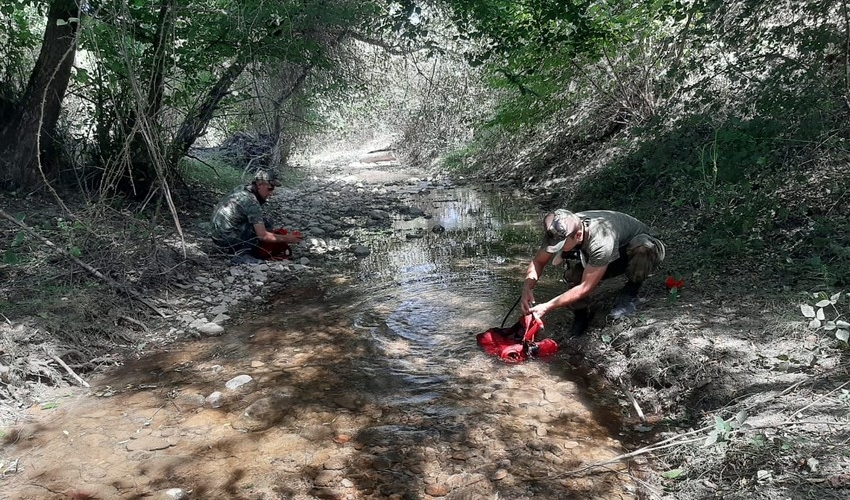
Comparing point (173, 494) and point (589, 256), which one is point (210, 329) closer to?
point (173, 494)

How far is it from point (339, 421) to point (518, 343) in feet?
4.67

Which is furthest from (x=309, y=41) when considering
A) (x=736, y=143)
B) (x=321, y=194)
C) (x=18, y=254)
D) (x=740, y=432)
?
(x=740, y=432)

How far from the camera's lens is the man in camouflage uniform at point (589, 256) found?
12.0 ft

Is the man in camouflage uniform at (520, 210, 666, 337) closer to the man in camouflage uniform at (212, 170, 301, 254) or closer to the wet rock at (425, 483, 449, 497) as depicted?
the wet rock at (425, 483, 449, 497)

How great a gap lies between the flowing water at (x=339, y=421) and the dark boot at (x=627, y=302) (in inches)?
18.6

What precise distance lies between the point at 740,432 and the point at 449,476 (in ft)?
4.43

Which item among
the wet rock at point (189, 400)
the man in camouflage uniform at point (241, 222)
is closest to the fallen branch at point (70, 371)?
the wet rock at point (189, 400)

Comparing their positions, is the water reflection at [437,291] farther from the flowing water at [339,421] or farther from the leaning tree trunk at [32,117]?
the leaning tree trunk at [32,117]

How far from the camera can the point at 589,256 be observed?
3.76 metres

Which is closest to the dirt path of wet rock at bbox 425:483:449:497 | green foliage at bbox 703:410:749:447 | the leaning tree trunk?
wet rock at bbox 425:483:449:497

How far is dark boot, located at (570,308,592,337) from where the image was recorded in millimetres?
4110

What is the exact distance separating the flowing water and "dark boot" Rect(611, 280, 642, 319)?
47 cm

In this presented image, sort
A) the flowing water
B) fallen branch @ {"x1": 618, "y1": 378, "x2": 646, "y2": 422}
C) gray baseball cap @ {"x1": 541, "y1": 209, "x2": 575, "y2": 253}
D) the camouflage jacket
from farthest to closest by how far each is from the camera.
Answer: the camouflage jacket
gray baseball cap @ {"x1": 541, "y1": 209, "x2": 575, "y2": 253}
fallen branch @ {"x1": 618, "y1": 378, "x2": 646, "y2": 422}
the flowing water

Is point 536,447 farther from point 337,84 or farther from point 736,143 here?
point 337,84
